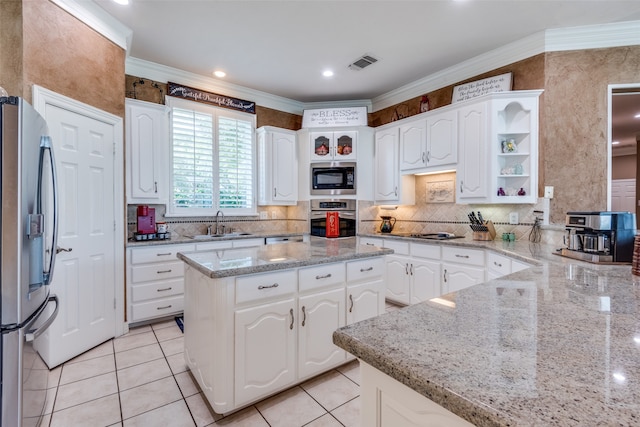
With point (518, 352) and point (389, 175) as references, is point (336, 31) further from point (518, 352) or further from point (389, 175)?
point (518, 352)

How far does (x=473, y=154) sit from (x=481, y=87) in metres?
0.81

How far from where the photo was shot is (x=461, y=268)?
3.06 metres

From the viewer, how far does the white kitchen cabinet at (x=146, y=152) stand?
3.19 m

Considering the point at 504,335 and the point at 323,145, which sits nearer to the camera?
the point at 504,335

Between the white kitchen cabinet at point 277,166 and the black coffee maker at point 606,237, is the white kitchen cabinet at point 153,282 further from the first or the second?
the black coffee maker at point 606,237

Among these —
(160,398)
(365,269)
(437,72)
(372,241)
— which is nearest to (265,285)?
(365,269)

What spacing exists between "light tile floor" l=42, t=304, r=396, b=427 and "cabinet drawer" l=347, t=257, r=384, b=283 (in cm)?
71

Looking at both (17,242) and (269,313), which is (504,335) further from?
(17,242)

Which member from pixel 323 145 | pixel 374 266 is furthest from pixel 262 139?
pixel 374 266

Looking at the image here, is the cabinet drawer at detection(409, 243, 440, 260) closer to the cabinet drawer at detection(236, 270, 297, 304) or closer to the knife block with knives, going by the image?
the knife block with knives

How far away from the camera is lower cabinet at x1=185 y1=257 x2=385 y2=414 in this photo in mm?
1683

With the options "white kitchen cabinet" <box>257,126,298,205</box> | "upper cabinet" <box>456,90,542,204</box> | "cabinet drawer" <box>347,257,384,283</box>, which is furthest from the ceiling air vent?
"cabinet drawer" <box>347,257,384,283</box>

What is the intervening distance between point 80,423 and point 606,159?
14.9 ft

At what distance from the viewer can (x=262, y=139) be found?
170 inches
